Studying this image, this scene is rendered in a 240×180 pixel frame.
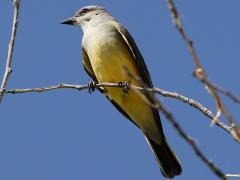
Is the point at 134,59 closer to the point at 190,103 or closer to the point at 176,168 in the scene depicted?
the point at 176,168

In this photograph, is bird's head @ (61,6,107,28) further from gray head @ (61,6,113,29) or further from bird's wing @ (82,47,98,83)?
bird's wing @ (82,47,98,83)

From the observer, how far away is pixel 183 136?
167 cm

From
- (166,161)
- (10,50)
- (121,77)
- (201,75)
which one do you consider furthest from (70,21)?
(201,75)

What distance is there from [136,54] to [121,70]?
413 mm

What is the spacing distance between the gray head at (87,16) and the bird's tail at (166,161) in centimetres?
244

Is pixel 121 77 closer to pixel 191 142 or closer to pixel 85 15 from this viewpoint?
pixel 85 15

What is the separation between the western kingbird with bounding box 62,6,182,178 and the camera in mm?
6641

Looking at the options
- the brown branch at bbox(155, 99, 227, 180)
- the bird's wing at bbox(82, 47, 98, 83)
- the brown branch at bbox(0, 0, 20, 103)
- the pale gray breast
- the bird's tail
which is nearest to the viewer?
the brown branch at bbox(155, 99, 227, 180)

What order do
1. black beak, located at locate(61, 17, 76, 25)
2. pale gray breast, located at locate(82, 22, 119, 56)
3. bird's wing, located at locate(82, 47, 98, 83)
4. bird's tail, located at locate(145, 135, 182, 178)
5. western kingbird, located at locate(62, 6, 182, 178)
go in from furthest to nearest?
1. black beak, located at locate(61, 17, 76, 25)
2. bird's wing, located at locate(82, 47, 98, 83)
3. pale gray breast, located at locate(82, 22, 119, 56)
4. western kingbird, located at locate(62, 6, 182, 178)
5. bird's tail, located at locate(145, 135, 182, 178)

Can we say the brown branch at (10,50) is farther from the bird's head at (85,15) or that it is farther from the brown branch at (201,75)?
the bird's head at (85,15)

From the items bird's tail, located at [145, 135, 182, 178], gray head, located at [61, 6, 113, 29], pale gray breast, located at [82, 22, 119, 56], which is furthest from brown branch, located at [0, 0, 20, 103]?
gray head, located at [61, 6, 113, 29]

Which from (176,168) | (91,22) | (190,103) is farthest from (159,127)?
(190,103)

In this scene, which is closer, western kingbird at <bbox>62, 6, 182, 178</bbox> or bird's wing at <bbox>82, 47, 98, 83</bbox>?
western kingbird at <bbox>62, 6, 182, 178</bbox>

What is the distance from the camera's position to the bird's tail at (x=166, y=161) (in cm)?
602
